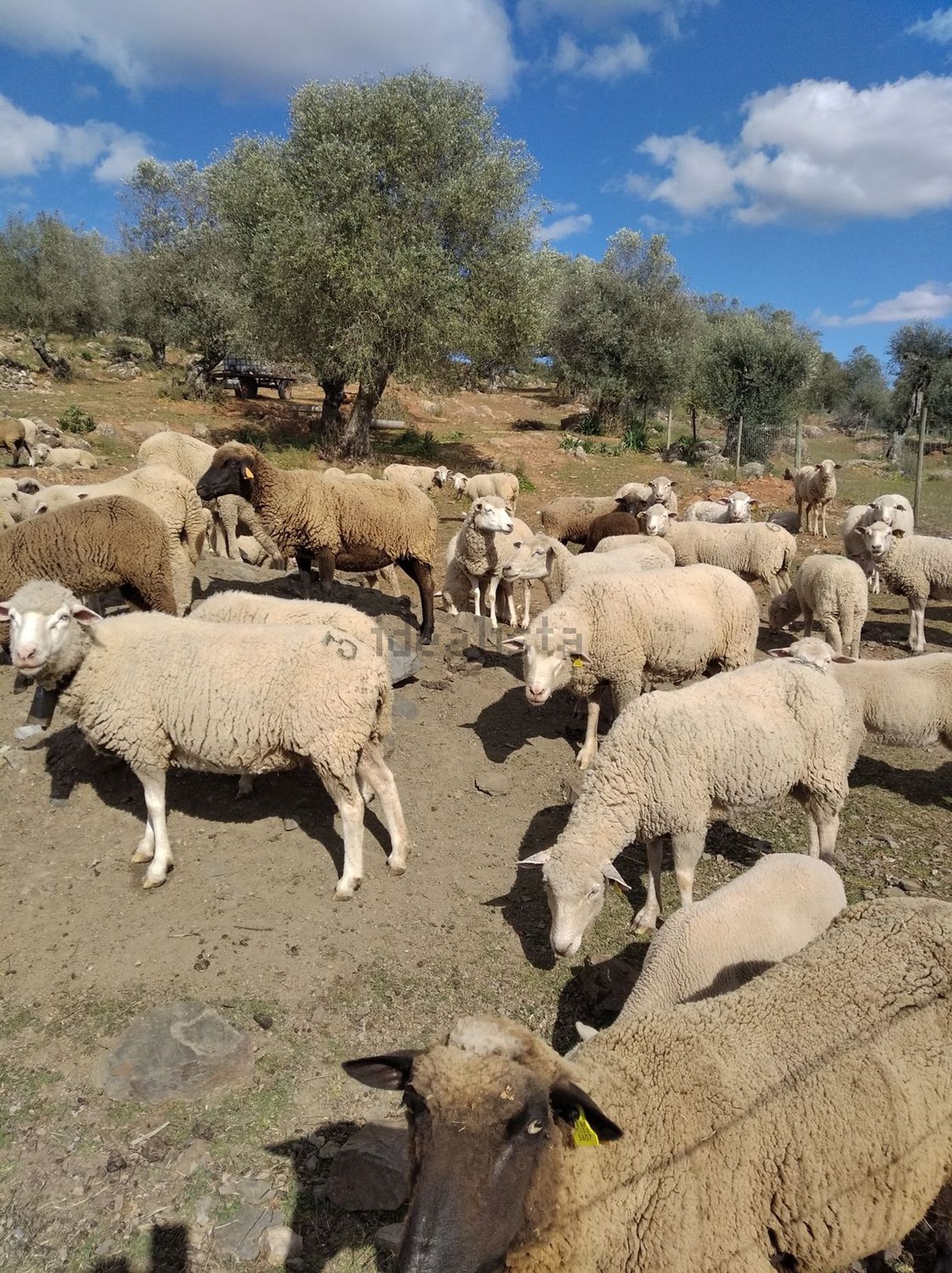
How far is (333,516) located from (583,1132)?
26.9 feet

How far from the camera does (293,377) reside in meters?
43.3

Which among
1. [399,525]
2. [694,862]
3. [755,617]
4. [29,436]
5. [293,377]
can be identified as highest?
[293,377]

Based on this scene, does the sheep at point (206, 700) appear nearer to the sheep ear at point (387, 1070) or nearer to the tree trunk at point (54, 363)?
the sheep ear at point (387, 1070)

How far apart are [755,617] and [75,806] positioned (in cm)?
699

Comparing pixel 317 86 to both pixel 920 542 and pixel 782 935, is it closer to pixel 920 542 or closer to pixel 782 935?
pixel 920 542

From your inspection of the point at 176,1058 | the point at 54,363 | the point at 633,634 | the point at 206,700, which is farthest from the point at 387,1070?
the point at 54,363

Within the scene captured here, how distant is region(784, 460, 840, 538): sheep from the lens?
62.1ft

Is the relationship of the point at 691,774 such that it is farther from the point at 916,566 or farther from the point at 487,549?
the point at 916,566

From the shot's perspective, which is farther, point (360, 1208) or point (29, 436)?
point (29, 436)

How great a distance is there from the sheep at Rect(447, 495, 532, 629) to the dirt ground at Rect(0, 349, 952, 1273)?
312 centimetres

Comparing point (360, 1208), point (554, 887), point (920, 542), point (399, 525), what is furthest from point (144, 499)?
point (920, 542)

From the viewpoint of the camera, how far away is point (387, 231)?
21141mm

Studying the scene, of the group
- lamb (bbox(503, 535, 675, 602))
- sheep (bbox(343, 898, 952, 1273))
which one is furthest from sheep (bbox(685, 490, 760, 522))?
sheep (bbox(343, 898, 952, 1273))

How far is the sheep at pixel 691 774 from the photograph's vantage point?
4707 mm
